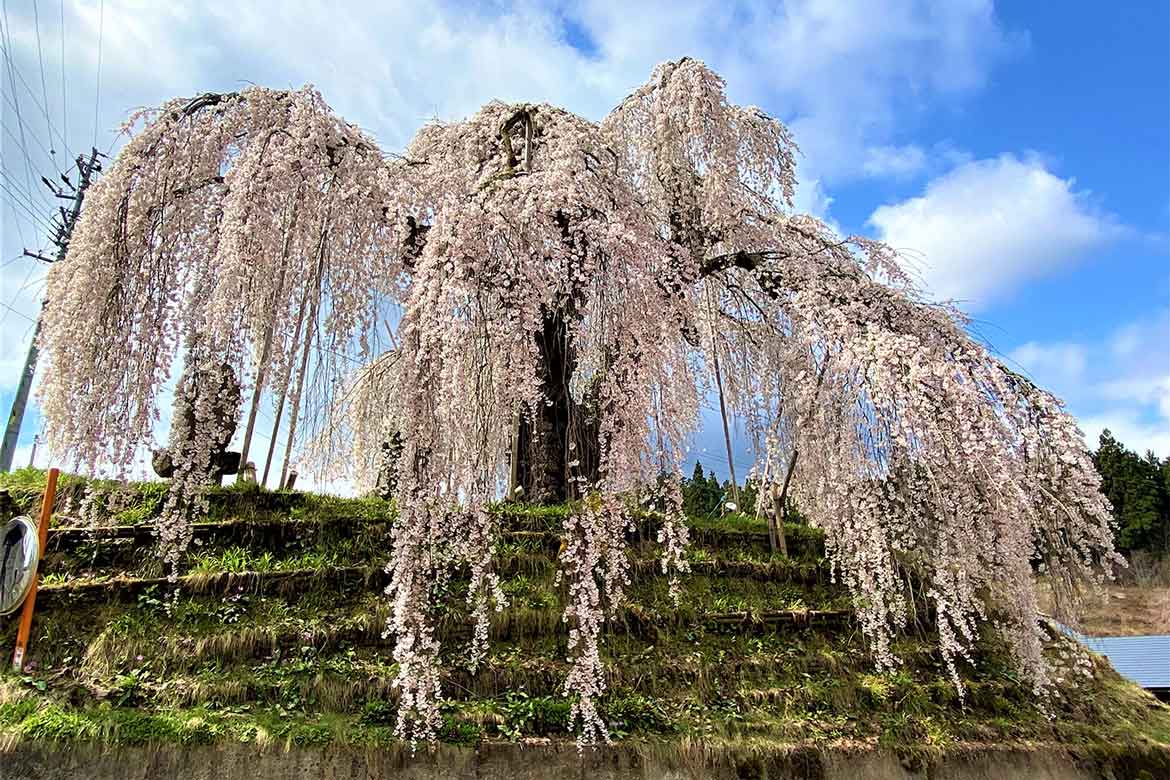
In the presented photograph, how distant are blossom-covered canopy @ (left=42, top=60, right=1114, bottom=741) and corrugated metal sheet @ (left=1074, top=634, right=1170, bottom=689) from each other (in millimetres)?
9866

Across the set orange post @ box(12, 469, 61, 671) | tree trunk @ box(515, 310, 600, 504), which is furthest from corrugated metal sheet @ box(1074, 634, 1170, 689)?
orange post @ box(12, 469, 61, 671)

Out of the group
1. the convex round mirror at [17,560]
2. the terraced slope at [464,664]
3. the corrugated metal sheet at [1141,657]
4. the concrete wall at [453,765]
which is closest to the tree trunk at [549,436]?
the terraced slope at [464,664]

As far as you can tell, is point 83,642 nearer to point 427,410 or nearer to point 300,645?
point 300,645

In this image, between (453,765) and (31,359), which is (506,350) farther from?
(31,359)

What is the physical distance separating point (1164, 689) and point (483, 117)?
1659 cm

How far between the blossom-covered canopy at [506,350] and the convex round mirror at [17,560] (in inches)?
42.2

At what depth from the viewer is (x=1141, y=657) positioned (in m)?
14.1

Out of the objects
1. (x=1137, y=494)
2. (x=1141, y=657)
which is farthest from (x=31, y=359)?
(x=1137, y=494)

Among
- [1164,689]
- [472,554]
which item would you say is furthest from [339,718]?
[1164,689]

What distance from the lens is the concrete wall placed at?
403cm

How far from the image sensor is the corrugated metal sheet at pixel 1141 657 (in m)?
13.0

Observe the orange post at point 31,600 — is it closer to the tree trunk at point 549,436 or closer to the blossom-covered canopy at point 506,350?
the blossom-covered canopy at point 506,350

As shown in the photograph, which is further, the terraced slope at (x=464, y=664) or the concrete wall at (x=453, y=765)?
the terraced slope at (x=464, y=664)

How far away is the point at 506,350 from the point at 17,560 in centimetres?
415
